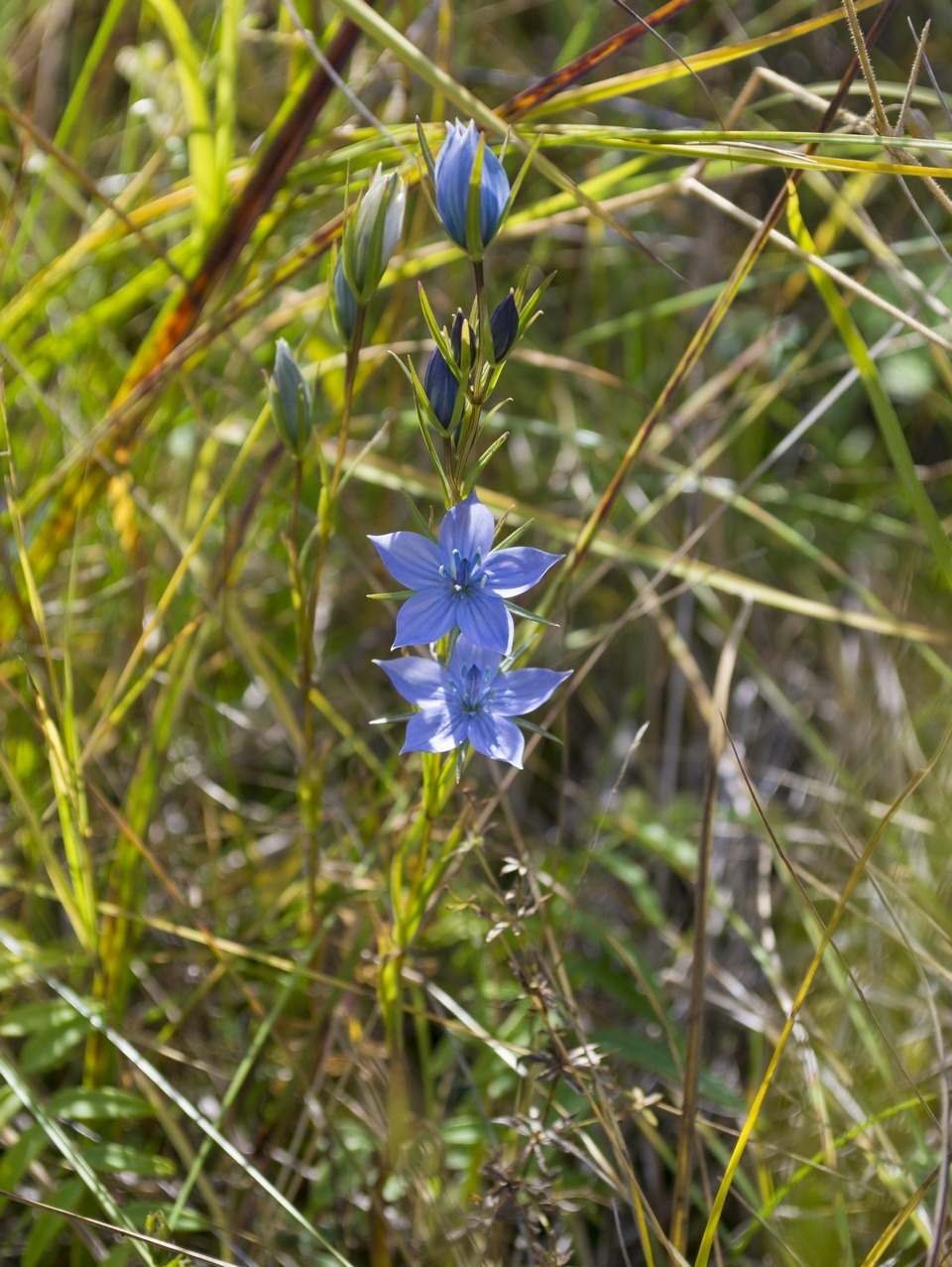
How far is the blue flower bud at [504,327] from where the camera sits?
0.80 metres

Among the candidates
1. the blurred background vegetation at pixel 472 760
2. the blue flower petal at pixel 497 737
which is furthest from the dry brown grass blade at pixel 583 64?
the blue flower petal at pixel 497 737

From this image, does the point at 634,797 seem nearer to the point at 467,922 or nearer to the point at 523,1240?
the point at 467,922

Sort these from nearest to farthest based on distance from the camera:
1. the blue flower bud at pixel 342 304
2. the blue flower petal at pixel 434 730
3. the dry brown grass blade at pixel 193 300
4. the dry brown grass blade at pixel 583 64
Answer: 1. the blue flower petal at pixel 434 730
2. the blue flower bud at pixel 342 304
3. the dry brown grass blade at pixel 583 64
4. the dry brown grass blade at pixel 193 300

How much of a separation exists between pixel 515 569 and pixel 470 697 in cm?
11

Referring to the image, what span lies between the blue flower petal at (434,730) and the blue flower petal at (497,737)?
0.03ft

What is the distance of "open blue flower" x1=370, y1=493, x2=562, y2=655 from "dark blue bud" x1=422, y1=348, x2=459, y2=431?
7 cm

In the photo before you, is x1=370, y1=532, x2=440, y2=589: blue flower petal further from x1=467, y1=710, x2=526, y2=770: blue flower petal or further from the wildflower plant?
x1=467, y1=710, x2=526, y2=770: blue flower petal

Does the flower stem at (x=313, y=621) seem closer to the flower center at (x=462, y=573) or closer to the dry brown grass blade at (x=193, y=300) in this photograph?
the flower center at (x=462, y=573)

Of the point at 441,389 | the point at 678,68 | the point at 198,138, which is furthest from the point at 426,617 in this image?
the point at 198,138

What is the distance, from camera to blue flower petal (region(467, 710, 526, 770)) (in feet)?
2.57

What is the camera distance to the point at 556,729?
5.90 feet

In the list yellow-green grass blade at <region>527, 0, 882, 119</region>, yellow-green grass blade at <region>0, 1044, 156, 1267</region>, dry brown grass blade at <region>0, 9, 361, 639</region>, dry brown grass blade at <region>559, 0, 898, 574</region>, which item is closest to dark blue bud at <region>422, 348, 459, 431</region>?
dry brown grass blade at <region>559, 0, 898, 574</region>

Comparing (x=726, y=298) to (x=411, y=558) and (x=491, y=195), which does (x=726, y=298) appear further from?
(x=411, y=558)

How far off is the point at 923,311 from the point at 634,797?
0.97 meters
